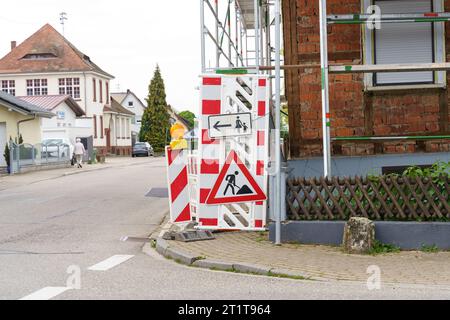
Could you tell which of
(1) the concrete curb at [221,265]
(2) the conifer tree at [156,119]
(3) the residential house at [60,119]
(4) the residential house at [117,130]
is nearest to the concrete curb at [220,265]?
(1) the concrete curb at [221,265]

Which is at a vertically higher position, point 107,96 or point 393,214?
point 107,96

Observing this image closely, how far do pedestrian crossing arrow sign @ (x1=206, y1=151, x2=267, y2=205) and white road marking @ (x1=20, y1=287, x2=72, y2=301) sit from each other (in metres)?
3.54

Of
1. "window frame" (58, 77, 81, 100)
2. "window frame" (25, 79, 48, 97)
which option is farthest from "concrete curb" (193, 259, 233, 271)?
"window frame" (25, 79, 48, 97)

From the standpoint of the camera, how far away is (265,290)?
7211 mm

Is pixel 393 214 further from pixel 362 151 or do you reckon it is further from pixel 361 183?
pixel 362 151

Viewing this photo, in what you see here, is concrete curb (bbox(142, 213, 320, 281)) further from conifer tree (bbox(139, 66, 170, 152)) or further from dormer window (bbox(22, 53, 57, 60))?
conifer tree (bbox(139, 66, 170, 152))

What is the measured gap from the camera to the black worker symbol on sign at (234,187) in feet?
33.9

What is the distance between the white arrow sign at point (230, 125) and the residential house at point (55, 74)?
176ft

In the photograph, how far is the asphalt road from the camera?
7031mm

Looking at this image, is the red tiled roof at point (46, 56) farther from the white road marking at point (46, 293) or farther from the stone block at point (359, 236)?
the white road marking at point (46, 293)

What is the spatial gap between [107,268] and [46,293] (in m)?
1.78
